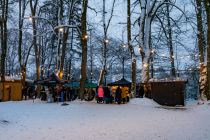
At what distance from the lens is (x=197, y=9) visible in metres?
29.7

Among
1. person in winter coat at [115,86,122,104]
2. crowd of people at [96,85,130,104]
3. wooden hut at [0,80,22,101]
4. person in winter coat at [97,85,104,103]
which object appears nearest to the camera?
person in winter coat at [115,86,122,104]

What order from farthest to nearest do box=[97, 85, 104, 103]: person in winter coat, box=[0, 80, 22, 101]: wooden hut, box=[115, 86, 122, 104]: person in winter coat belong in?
box=[0, 80, 22, 101]: wooden hut < box=[97, 85, 104, 103]: person in winter coat < box=[115, 86, 122, 104]: person in winter coat

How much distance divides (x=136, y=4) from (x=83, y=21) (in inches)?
223

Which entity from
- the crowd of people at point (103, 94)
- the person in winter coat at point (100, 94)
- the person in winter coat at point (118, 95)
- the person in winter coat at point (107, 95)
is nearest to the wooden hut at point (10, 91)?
the crowd of people at point (103, 94)

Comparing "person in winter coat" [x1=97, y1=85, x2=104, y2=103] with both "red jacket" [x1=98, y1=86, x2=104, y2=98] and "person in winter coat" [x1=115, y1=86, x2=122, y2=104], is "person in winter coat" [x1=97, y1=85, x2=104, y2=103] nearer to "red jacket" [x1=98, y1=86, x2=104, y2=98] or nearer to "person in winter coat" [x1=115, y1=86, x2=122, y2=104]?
"red jacket" [x1=98, y1=86, x2=104, y2=98]

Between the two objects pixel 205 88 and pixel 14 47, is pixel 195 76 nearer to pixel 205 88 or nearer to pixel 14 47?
pixel 14 47

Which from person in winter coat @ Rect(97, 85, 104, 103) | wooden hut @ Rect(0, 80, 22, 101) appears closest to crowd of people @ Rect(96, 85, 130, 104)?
person in winter coat @ Rect(97, 85, 104, 103)

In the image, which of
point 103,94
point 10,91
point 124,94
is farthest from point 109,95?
point 10,91

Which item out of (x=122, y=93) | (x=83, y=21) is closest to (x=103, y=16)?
(x=83, y=21)

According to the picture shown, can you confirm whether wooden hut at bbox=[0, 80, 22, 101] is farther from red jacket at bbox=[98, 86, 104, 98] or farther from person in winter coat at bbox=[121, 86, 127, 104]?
person in winter coat at bbox=[121, 86, 127, 104]

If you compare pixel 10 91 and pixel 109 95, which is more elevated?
pixel 10 91

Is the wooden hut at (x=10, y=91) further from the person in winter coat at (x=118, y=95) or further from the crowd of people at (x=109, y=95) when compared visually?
the person in winter coat at (x=118, y=95)

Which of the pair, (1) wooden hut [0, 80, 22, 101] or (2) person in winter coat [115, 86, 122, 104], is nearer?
(2) person in winter coat [115, 86, 122, 104]

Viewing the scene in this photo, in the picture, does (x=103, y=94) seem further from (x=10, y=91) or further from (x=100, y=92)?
(x=10, y=91)
